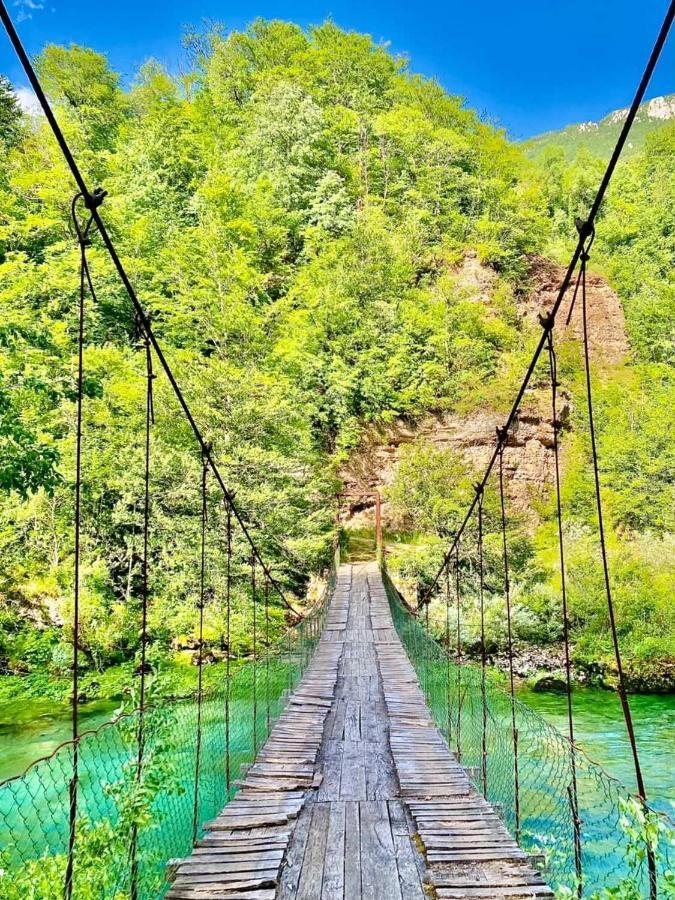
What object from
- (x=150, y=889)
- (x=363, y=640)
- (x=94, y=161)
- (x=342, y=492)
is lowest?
(x=150, y=889)

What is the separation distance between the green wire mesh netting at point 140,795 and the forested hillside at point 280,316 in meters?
1.59

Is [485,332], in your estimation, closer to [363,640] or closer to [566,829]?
[363,640]

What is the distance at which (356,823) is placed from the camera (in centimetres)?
207

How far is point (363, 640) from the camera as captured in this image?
208 inches

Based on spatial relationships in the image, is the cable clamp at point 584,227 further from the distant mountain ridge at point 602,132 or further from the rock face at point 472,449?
the distant mountain ridge at point 602,132

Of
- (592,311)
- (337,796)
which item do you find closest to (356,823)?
(337,796)

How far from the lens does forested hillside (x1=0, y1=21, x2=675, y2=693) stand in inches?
299

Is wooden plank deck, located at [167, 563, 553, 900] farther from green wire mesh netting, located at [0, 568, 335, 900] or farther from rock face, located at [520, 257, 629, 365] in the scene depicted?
rock face, located at [520, 257, 629, 365]

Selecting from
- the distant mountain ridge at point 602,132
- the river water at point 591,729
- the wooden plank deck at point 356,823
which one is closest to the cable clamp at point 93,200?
the wooden plank deck at point 356,823

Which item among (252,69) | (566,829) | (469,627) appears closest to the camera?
(566,829)

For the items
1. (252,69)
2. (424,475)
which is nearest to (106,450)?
(424,475)

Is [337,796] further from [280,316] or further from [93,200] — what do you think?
[280,316]

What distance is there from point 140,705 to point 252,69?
23972 millimetres

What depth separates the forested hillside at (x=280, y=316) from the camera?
7.61 m
